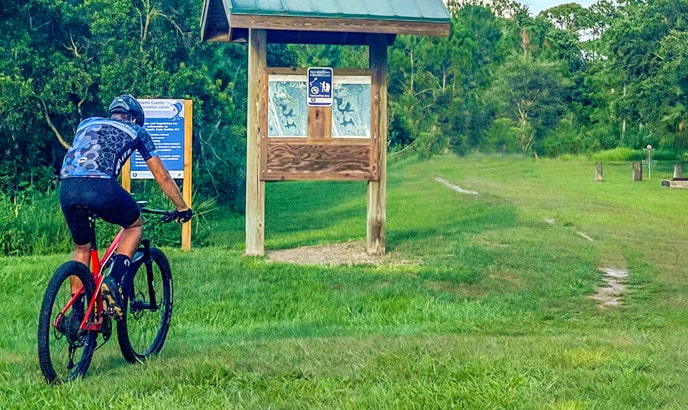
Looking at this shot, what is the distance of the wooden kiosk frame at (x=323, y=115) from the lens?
13250mm

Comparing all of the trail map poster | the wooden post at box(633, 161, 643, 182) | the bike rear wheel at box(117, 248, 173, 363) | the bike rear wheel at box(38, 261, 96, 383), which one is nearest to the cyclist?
the bike rear wheel at box(38, 261, 96, 383)

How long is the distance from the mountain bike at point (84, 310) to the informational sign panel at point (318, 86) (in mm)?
6453

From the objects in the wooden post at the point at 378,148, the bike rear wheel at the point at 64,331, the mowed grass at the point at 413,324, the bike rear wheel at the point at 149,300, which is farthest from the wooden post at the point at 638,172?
the bike rear wheel at the point at 64,331

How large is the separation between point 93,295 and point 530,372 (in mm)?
2751

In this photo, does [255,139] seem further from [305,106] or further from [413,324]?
[413,324]

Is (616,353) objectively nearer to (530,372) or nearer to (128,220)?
(530,372)

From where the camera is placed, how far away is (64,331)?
625cm

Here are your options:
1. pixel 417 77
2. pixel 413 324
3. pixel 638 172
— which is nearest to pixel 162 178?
pixel 413 324

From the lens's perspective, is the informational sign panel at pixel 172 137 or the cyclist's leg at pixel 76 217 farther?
the informational sign panel at pixel 172 137

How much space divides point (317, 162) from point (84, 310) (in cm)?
736

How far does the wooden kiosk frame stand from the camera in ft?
43.5

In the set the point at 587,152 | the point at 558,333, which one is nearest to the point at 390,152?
the point at 587,152

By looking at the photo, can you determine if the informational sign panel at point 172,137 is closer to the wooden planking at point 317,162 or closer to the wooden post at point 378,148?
the wooden planking at point 317,162

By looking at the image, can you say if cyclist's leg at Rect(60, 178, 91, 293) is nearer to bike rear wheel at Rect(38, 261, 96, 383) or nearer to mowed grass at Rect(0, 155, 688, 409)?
bike rear wheel at Rect(38, 261, 96, 383)
